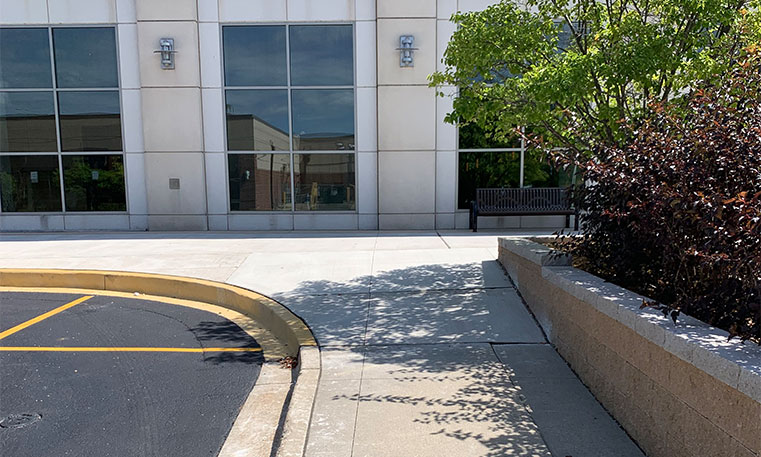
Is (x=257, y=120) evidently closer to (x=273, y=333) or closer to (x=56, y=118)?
(x=56, y=118)

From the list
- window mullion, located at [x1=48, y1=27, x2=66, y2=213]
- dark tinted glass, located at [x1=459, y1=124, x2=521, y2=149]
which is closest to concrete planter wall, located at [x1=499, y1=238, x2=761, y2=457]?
dark tinted glass, located at [x1=459, y1=124, x2=521, y2=149]

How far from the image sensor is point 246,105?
13.4 metres

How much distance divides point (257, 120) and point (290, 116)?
0.84m

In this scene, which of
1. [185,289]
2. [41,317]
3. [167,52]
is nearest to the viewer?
[41,317]

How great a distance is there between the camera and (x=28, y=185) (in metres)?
13.8

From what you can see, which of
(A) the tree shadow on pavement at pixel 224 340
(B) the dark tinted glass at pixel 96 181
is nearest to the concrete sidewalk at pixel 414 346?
(A) the tree shadow on pavement at pixel 224 340

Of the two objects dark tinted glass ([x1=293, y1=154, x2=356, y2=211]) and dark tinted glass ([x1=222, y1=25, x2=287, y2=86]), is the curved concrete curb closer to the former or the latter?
dark tinted glass ([x1=293, y1=154, x2=356, y2=211])

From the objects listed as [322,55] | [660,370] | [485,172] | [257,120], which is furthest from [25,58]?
[660,370]

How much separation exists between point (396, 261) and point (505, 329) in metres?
3.52

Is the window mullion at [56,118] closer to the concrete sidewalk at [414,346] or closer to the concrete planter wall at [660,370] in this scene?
the concrete sidewalk at [414,346]

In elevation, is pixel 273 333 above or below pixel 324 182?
below

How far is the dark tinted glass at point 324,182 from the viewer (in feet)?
43.9

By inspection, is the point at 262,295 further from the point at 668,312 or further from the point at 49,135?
the point at 49,135

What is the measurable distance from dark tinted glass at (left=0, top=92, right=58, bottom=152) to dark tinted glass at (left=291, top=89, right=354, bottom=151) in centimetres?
630
